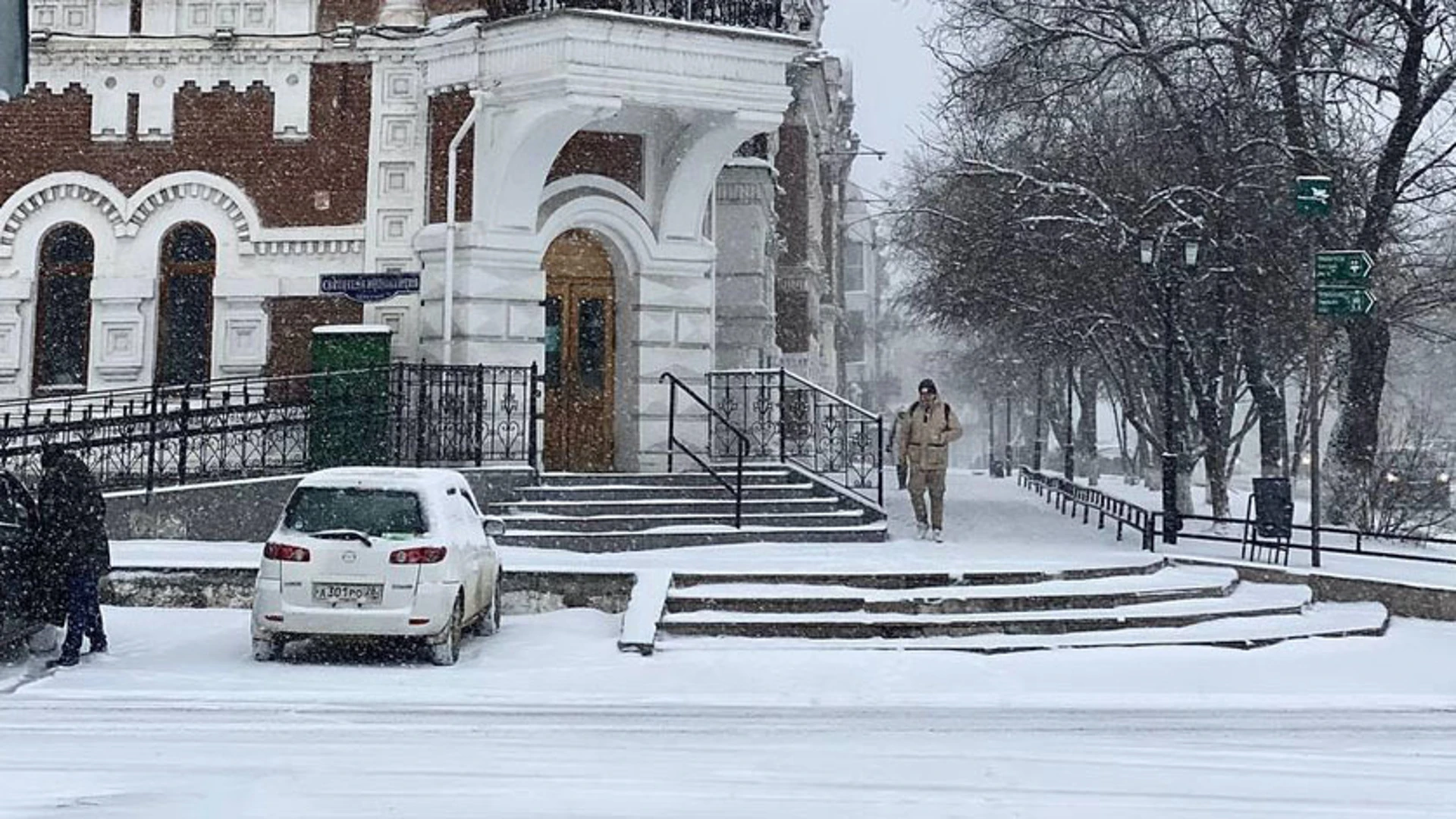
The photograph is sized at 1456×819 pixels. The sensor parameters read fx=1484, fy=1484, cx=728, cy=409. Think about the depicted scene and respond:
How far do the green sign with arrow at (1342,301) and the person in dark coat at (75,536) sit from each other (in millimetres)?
12998

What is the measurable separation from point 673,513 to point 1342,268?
8217 mm

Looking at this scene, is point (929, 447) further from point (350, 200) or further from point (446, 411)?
point (350, 200)

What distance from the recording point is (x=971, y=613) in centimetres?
1395

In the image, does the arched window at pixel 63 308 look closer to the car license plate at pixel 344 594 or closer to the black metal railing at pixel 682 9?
the black metal railing at pixel 682 9

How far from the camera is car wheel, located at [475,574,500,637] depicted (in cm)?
1353

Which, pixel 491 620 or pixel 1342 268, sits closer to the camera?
pixel 491 620

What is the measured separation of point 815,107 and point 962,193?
35.1 ft

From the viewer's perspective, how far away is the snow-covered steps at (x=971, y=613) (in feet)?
44.2

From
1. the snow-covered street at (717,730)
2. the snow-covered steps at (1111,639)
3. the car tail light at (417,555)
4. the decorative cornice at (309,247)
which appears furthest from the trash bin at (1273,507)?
the decorative cornice at (309,247)

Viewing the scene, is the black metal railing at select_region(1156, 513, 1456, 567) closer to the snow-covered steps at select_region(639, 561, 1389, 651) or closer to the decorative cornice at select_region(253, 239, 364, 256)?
the snow-covered steps at select_region(639, 561, 1389, 651)

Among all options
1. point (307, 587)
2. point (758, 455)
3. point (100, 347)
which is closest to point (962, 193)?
point (758, 455)

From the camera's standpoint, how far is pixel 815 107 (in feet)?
115

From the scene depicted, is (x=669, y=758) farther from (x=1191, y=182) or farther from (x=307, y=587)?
(x=1191, y=182)

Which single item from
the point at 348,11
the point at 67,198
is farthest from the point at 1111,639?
the point at 67,198
